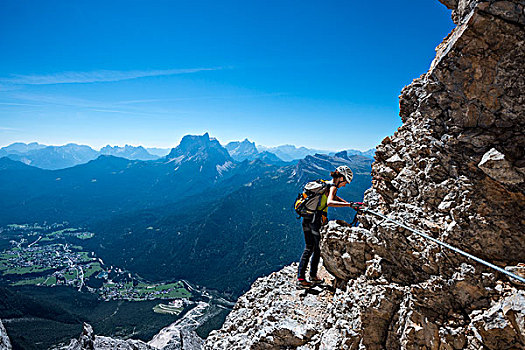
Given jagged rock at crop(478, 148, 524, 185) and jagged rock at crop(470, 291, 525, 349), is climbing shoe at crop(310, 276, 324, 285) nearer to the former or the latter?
jagged rock at crop(470, 291, 525, 349)

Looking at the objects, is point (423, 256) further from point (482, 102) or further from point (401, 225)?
point (482, 102)

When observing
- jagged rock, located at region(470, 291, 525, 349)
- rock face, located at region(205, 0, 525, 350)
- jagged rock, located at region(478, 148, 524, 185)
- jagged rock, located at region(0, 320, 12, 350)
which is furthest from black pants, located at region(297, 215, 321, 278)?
jagged rock, located at region(0, 320, 12, 350)

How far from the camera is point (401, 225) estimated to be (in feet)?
24.8

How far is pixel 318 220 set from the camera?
1055 centimetres

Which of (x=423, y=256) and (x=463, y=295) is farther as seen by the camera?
(x=423, y=256)

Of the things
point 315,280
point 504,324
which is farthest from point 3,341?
point 504,324

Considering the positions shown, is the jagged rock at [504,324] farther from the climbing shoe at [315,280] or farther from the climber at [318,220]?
the climbing shoe at [315,280]

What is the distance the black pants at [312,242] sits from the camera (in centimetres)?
Result: 1063

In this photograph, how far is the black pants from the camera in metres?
10.6

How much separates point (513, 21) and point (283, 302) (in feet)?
38.3

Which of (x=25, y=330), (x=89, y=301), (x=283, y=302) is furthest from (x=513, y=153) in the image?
(x=89, y=301)

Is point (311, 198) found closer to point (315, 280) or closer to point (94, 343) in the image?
point (315, 280)

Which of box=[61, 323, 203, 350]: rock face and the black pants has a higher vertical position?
the black pants

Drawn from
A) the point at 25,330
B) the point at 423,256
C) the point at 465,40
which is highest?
the point at 465,40
